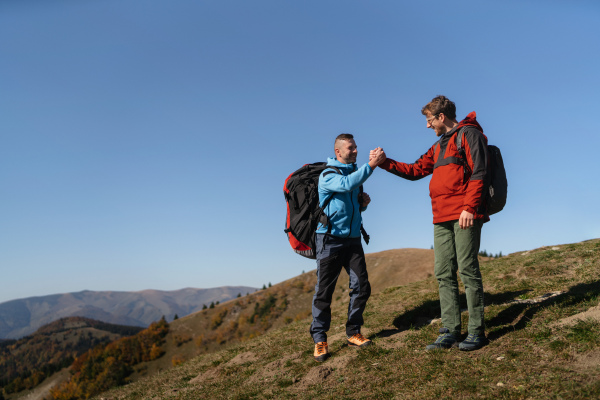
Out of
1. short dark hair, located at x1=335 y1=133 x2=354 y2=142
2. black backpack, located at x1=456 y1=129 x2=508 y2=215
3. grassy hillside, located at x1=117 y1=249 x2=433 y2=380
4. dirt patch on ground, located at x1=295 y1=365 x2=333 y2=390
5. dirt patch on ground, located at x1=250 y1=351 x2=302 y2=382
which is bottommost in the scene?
grassy hillside, located at x1=117 y1=249 x2=433 y2=380

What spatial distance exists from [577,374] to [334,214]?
372 centimetres

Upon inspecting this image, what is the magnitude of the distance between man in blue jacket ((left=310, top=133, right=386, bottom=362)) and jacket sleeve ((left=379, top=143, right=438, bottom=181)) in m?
0.45

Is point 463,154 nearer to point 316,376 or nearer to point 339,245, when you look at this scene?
point 339,245

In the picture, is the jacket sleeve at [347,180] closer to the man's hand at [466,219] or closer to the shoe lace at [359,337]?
the man's hand at [466,219]

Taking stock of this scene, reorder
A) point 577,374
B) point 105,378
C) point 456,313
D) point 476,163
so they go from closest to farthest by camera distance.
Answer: point 577,374 → point 476,163 → point 456,313 → point 105,378

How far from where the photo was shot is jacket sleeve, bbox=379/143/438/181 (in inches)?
266

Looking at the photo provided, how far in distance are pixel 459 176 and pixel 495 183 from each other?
1.60 feet

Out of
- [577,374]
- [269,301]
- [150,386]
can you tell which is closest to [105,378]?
[269,301]

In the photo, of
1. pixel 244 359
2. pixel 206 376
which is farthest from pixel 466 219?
pixel 206 376

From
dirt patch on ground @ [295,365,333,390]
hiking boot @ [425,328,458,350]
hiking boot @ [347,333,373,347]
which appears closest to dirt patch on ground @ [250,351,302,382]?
dirt patch on ground @ [295,365,333,390]

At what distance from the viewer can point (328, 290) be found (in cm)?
680

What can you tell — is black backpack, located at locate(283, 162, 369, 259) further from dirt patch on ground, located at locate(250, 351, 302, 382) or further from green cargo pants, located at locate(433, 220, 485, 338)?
dirt patch on ground, located at locate(250, 351, 302, 382)

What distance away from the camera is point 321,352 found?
6.86 metres

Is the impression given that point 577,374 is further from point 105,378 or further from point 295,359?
point 105,378
